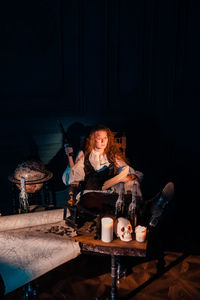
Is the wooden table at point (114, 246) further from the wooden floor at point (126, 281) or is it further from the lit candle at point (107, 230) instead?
the wooden floor at point (126, 281)

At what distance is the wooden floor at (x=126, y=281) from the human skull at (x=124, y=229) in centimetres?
81

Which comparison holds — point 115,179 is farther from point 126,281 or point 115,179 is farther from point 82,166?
point 126,281

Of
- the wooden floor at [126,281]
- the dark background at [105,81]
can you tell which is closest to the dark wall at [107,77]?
the dark background at [105,81]

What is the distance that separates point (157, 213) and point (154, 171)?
6.92 feet

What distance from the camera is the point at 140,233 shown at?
2.25 m

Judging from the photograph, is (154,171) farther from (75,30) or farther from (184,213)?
(75,30)

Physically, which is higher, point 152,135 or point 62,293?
point 152,135

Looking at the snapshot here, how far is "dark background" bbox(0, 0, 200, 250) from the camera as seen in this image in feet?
12.4

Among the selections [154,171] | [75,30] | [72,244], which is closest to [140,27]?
[75,30]

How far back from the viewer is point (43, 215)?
284cm

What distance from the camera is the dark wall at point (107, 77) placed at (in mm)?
3783

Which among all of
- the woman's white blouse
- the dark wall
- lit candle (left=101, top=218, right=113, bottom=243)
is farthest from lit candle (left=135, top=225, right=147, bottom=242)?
the dark wall

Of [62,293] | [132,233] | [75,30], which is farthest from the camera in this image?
[75,30]

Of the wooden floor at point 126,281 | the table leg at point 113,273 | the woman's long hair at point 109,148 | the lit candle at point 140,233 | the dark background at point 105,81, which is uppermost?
the dark background at point 105,81
